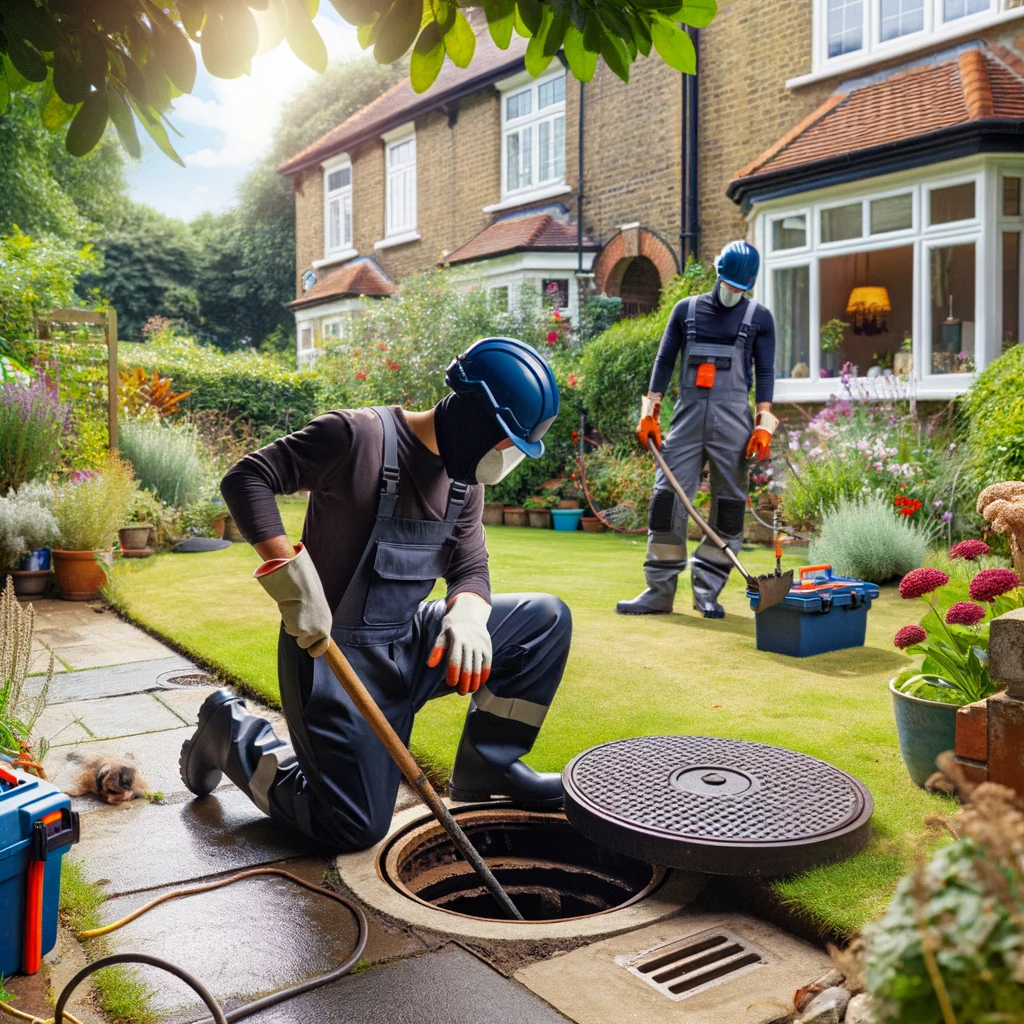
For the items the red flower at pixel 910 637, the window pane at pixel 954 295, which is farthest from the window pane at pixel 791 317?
the red flower at pixel 910 637

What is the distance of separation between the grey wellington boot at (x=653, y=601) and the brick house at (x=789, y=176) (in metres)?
5.60

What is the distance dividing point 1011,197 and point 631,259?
695cm

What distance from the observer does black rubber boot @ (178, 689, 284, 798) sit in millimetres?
3271

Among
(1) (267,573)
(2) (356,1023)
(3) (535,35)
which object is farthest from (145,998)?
(3) (535,35)

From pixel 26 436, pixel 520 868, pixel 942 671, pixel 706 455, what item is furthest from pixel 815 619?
pixel 26 436

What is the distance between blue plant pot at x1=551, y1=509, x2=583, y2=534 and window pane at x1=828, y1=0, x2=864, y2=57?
6.80 m

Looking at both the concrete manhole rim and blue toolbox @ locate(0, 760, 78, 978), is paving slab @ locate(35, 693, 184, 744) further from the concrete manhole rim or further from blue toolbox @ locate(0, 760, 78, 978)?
blue toolbox @ locate(0, 760, 78, 978)

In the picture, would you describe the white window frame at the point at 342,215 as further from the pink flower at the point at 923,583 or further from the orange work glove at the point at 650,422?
the pink flower at the point at 923,583

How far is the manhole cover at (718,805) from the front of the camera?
2729 millimetres

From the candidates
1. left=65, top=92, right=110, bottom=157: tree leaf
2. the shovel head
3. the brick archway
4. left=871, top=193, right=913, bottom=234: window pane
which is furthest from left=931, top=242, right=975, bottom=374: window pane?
left=65, top=92, right=110, bottom=157: tree leaf

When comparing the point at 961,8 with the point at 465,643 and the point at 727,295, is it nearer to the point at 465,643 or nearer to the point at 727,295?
the point at 727,295

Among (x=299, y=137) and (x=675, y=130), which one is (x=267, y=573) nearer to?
(x=675, y=130)

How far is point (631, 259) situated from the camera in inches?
675

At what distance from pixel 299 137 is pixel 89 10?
149 ft
